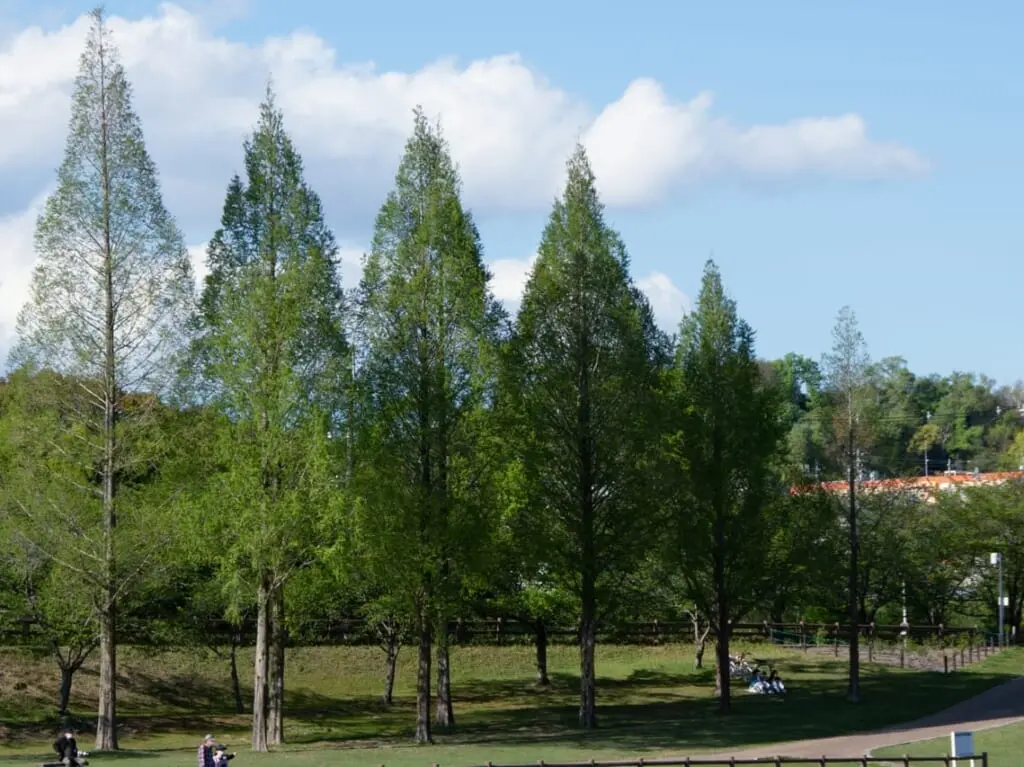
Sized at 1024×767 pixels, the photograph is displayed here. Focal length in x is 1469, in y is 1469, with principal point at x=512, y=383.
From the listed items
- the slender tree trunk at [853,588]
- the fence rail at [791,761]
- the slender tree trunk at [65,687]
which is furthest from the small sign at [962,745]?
the slender tree trunk at [65,687]

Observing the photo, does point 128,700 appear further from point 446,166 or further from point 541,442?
point 446,166

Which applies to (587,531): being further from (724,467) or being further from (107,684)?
(107,684)

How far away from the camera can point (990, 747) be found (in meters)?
41.6

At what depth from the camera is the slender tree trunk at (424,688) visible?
43.4 meters

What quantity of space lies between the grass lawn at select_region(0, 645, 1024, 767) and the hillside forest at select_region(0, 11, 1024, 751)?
2.06 m

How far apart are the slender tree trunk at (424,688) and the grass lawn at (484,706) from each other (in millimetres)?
829

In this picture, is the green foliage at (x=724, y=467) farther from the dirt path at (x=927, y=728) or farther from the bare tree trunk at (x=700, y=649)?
the bare tree trunk at (x=700, y=649)

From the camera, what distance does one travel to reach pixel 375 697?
197ft

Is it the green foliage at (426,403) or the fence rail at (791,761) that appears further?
the green foliage at (426,403)

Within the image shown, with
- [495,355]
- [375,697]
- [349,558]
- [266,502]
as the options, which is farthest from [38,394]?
[375,697]

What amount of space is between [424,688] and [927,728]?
15.9 m

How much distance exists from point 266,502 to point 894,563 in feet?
130

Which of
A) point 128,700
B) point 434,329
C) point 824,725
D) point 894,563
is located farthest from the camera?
point 894,563

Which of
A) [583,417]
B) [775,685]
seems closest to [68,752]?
[583,417]
